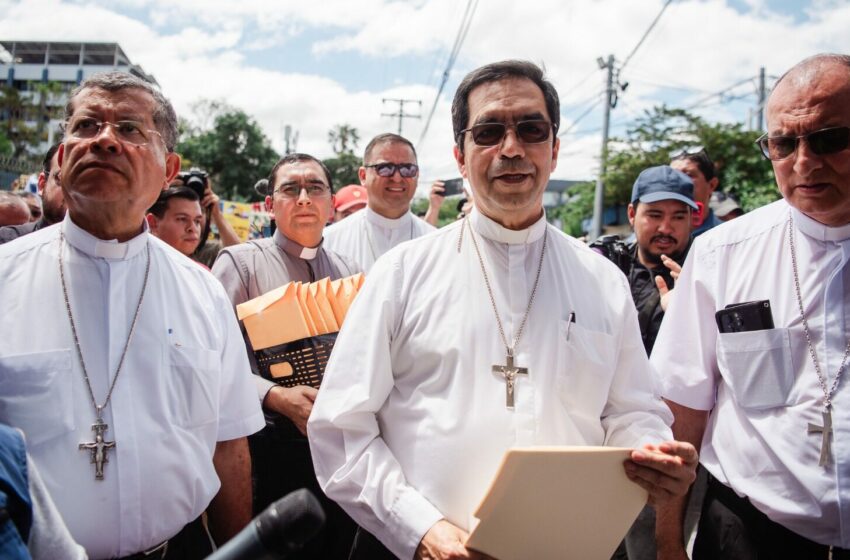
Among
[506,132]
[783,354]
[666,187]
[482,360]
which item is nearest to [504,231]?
[506,132]

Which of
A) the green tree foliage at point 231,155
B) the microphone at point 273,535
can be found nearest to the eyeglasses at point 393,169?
the microphone at point 273,535

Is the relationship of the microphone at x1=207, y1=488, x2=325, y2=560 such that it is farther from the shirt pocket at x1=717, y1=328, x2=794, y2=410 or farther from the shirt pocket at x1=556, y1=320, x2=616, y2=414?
the shirt pocket at x1=717, y1=328, x2=794, y2=410

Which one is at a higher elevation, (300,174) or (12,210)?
(300,174)

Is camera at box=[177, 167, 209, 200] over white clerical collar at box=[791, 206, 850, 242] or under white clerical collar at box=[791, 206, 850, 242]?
over

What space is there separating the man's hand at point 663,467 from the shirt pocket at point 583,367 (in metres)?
0.32

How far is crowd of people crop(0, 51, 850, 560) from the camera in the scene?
70.9 inches

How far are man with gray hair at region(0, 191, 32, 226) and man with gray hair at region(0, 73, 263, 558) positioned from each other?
345cm

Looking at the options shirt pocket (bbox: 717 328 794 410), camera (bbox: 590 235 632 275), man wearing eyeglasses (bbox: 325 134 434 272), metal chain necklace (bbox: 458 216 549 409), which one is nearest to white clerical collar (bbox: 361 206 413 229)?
man wearing eyeglasses (bbox: 325 134 434 272)

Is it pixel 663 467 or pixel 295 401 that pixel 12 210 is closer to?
pixel 295 401

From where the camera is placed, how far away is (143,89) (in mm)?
2223

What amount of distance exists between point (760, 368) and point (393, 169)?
3585 mm

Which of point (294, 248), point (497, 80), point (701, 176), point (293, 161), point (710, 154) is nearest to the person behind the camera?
point (497, 80)

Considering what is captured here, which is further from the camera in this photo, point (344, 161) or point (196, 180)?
point (344, 161)

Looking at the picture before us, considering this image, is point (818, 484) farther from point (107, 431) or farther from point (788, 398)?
point (107, 431)
